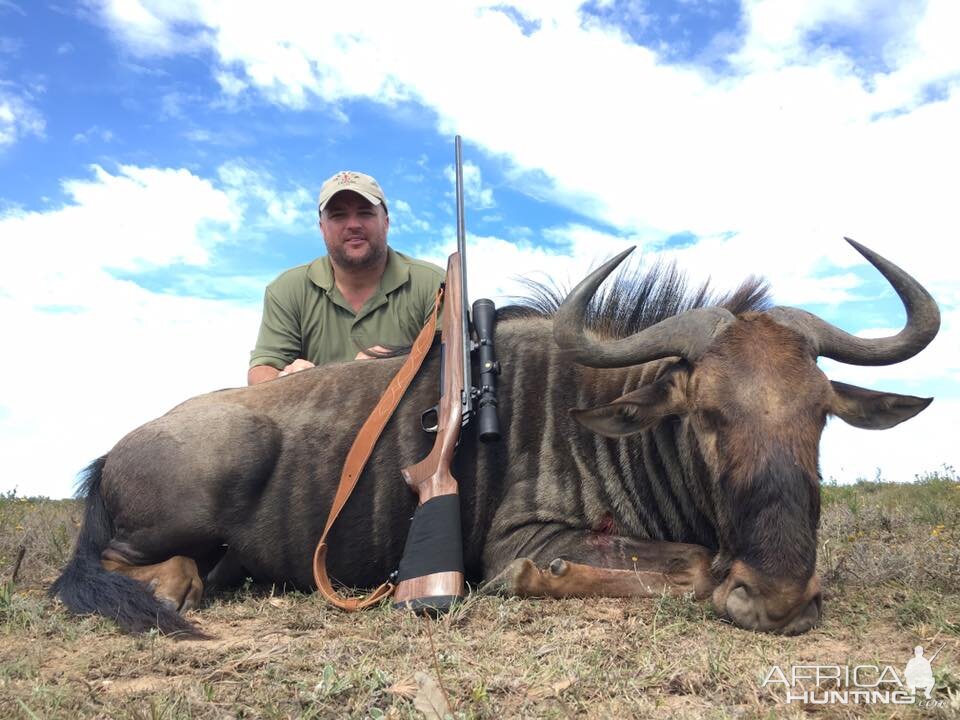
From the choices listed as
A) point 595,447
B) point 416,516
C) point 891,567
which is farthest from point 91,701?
point 891,567

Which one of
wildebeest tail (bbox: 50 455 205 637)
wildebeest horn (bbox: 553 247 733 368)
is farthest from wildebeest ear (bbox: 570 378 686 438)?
wildebeest tail (bbox: 50 455 205 637)

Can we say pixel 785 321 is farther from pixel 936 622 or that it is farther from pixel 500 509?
pixel 500 509

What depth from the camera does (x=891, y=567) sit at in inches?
184

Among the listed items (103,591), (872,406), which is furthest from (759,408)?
(103,591)

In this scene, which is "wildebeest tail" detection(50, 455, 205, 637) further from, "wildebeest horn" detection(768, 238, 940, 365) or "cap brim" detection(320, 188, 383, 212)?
"cap brim" detection(320, 188, 383, 212)

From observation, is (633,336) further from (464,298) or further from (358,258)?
(358,258)

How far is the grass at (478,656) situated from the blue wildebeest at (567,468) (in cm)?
23

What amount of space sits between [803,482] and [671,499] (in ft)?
3.54

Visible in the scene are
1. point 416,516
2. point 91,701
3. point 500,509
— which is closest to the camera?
point 91,701

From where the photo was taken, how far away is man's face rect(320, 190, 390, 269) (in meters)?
7.45

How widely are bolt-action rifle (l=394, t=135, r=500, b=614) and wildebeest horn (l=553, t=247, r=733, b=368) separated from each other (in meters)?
0.62

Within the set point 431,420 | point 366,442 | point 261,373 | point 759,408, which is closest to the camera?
point 759,408

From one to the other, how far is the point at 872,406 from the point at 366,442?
8.97 ft

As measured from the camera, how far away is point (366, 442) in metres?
4.76
